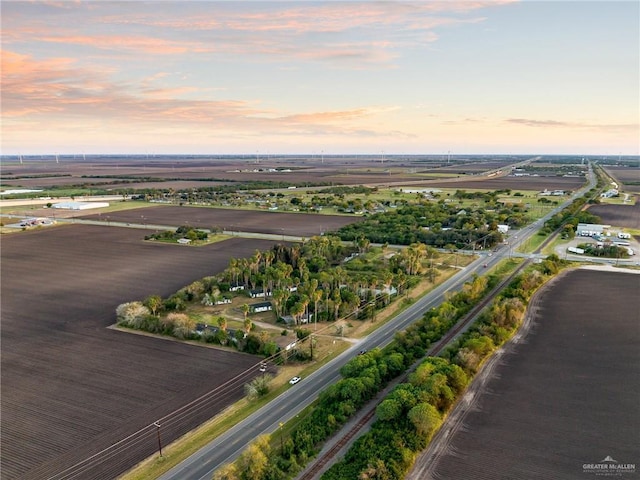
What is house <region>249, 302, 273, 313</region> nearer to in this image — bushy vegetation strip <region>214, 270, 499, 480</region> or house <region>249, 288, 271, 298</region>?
house <region>249, 288, 271, 298</region>

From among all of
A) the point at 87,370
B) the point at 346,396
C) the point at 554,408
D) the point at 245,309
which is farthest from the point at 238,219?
the point at 554,408

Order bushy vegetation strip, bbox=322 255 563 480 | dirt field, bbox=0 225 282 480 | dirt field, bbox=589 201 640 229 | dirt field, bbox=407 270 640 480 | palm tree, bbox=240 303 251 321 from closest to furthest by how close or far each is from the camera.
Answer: bushy vegetation strip, bbox=322 255 563 480, dirt field, bbox=407 270 640 480, dirt field, bbox=0 225 282 480, palm tree, bbox=240 303 251 321, dirt field, bbox=589 201 640 229

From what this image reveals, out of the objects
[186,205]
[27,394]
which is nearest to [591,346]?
[27,394]

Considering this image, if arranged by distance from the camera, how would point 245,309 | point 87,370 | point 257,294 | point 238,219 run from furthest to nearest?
point 238,219, point 257,294, point 245,309, point 87,370

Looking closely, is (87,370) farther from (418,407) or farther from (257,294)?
(418,407)

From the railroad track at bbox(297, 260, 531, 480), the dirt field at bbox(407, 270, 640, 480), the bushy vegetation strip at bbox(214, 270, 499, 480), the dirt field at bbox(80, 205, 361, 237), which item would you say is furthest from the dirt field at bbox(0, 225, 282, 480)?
the dirt field at bbox(80, 205, 361, 237)

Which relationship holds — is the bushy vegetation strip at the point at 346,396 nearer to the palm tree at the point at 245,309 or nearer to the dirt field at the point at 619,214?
the palm tree at the point at 245,309

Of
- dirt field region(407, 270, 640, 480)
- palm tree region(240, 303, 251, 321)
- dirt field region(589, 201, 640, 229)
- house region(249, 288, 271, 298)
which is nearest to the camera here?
A: dirt field region(407, 270, 640, 480)
